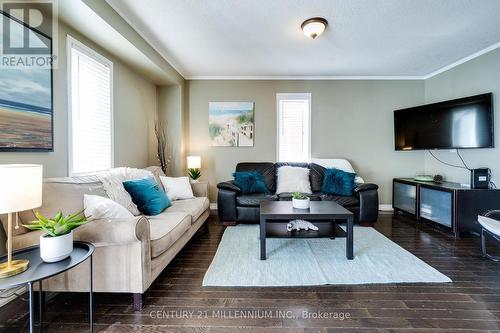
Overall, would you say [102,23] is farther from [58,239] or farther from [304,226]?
[304,226]

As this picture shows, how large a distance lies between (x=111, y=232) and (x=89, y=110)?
173 centimetres

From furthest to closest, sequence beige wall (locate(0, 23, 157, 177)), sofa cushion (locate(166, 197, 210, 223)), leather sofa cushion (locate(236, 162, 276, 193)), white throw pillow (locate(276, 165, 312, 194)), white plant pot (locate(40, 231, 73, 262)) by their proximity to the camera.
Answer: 1. leather sofa cushion (locate(236, 162, 276, 193))
2. white throw pillow (locate(276, 165, 312, 194))
3. sofa cushion (locate(166, 197, 210, 223))
4. beige wall (locate(0, 23, 157, 177))
5. white plant pot (locate(40, 231, 73, 262))

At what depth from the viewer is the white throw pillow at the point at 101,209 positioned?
75.9 inches

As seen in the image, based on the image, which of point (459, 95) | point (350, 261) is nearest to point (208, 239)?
point (350, 261)

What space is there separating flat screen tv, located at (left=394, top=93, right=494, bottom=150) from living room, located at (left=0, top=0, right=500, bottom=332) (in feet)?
0.07

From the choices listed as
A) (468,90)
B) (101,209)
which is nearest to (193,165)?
(101,209)

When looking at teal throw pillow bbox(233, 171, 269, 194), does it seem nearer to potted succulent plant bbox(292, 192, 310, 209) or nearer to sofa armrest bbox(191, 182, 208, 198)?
sofa armrest bbox(191, 182, 208, 198)

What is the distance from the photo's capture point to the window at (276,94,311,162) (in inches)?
180

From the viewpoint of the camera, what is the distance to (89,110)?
266 cm

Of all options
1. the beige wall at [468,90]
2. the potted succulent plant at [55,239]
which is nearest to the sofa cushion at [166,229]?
the potted succulent plant at [55,239]

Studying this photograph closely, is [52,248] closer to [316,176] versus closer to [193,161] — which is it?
[193,161]

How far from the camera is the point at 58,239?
1.31 meters

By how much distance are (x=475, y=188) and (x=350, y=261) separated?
2143 mm

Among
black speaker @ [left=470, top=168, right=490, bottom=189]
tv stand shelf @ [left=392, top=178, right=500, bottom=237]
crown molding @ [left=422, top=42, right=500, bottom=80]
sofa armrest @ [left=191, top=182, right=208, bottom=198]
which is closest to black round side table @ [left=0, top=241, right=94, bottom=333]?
sofa armrest @ [left=191, top=182, right=208, bottom=198]
